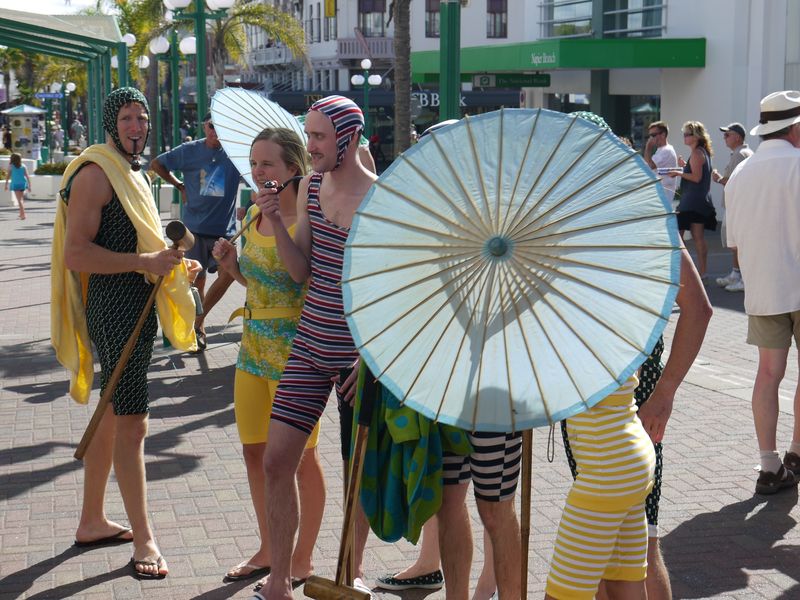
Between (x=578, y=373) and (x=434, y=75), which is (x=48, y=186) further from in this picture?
(x=578, y=373)

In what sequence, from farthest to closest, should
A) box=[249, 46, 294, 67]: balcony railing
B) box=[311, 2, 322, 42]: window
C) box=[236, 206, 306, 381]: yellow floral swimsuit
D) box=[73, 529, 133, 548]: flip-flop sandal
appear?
box=[249, 46, 294, 67]: balcony railing → box=[311, 2, 322, 42]: window → box=[73, 529, 133, 548]: flip-flop sandal → box=[236, 206, 306, 381]: yellow floral swimsuit

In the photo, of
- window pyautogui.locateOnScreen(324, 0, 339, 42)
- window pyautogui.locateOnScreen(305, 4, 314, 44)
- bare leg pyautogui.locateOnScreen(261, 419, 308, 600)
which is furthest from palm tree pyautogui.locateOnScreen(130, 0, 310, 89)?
bare leg pyautogui.locateOnScreen(261, 419, 308, 600)

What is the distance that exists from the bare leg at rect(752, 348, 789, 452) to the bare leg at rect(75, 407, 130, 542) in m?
3.28

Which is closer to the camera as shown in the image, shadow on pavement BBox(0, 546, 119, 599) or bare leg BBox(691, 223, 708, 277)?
shadow on pavement BBox(0, 546, 119, 599)

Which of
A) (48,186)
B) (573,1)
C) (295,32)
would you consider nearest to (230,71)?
(295,32)

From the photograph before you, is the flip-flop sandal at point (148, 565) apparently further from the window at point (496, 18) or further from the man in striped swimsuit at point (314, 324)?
the window at point (496, 18)

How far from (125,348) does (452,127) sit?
224 cm

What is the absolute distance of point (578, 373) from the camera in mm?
2982

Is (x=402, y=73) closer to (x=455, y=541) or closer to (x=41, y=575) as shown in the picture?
(x=41, y=575)

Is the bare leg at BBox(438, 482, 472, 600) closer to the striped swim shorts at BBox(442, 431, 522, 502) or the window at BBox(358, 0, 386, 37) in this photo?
the striped swim shorts at BBox(442, 431, 522, 502)

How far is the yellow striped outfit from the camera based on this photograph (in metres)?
3.37

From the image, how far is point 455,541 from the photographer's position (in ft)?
13.0

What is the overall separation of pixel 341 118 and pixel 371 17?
62424mm

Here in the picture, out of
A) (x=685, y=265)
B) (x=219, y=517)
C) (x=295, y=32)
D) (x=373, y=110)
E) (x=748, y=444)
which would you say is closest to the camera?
(x=685, y=265)
